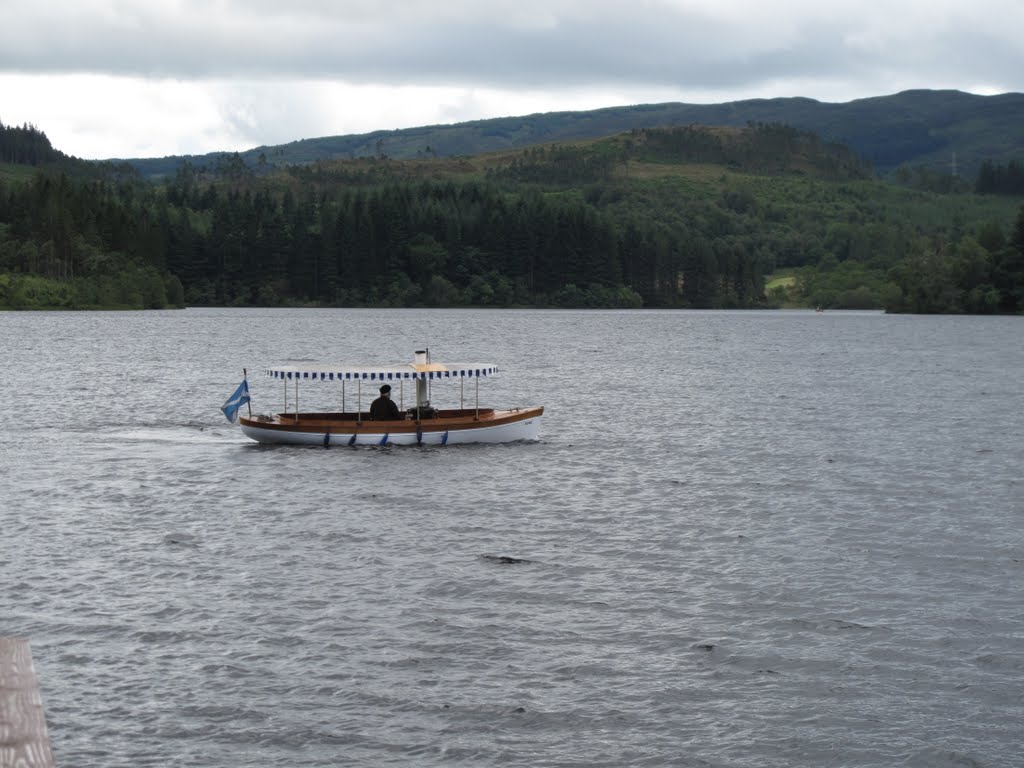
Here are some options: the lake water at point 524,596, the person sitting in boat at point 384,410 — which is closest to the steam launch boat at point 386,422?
the person sitting in boat at point 384,410

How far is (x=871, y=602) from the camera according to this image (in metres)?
31.7

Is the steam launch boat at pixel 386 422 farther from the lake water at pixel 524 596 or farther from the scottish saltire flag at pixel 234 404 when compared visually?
the scottish saltire flag at pixel 234 404

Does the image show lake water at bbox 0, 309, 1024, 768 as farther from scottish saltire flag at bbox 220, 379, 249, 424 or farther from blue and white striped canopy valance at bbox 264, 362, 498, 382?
blue and white striped canopy valance at bbox 264, 362, 498, 382

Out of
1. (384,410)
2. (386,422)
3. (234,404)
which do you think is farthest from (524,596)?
(234,404)

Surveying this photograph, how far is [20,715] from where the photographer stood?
12.8 meters

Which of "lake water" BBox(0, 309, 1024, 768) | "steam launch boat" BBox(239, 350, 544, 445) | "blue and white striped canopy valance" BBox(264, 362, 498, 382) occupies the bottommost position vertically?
"lake water" BBox(0, 309, 1024, 768)

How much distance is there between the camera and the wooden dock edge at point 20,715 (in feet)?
40.1

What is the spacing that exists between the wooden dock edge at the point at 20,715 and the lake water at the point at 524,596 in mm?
8135

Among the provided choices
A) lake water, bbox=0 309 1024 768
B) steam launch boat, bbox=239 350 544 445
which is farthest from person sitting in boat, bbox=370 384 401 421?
lake water, bbox=0 309 1024 768

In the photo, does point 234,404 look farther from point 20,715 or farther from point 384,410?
point 20,715

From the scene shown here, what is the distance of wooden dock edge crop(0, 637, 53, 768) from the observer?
40.1ft

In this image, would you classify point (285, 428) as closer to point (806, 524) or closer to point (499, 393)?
point (806, 524)

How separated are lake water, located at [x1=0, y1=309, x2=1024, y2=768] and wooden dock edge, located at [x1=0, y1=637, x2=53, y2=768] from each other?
8.14m

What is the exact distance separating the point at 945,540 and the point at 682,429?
109 feet
